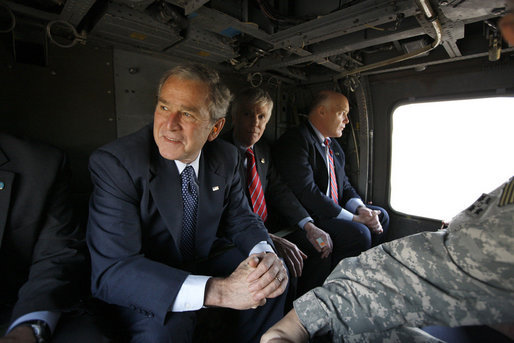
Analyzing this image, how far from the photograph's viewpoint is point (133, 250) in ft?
4.47

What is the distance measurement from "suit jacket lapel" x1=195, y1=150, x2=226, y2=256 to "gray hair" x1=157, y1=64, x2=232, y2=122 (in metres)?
0.35

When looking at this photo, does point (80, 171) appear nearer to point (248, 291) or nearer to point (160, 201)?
point (160, 201)

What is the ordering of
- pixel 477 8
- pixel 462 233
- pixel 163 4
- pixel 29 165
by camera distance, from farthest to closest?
pixel 163 4 → pixel 477 8 → pixel 29 165 → pixel 462 233

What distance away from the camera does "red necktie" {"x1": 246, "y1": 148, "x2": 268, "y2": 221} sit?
105 inches

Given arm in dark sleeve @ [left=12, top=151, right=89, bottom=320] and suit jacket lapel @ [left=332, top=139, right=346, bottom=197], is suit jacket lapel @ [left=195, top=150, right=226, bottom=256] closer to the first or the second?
arm in dark sleeve @ [left=12, top=151, right=89, bottom=320]

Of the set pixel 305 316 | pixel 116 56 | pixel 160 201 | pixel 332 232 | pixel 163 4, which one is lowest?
pixel 332 232

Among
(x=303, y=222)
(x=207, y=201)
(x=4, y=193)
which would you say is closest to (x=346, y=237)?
(x=303, y=222)

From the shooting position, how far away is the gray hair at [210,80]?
1637 mm

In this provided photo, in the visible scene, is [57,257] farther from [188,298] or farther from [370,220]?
[370,220]

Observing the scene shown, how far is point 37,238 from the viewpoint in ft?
4.60

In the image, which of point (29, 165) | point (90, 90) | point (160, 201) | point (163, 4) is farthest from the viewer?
point (90, 90)

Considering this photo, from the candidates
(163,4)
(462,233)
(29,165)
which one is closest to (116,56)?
(163,4)

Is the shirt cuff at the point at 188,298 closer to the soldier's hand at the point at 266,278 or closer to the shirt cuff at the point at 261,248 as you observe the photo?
the soldier's hand at the point at 266,278

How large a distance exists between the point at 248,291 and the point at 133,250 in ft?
2.16
